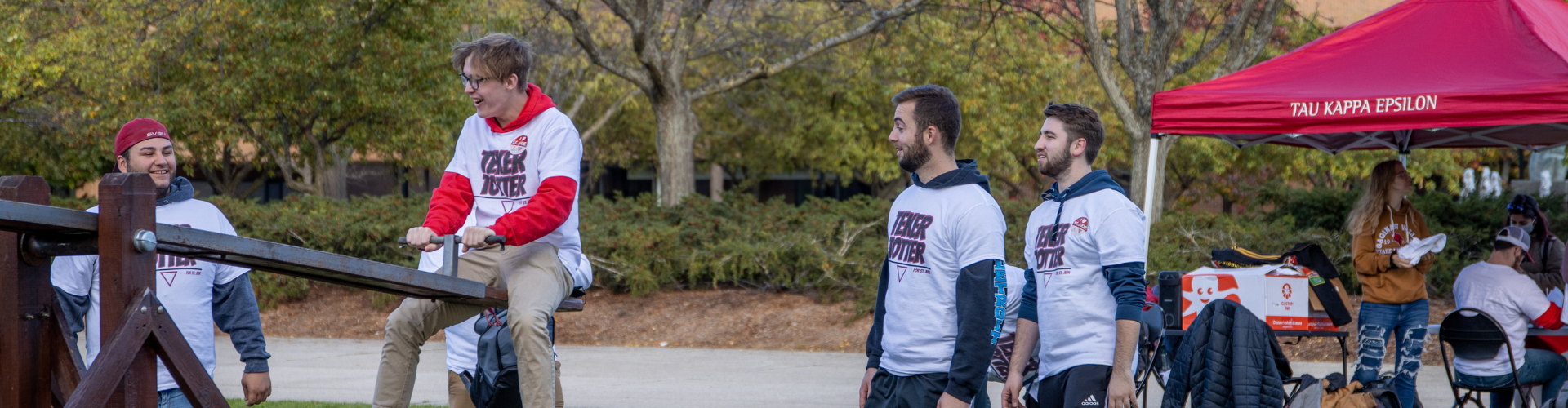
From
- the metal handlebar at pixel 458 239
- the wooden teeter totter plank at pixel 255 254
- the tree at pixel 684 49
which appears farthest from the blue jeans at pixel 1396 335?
the tree at pixel 684 49

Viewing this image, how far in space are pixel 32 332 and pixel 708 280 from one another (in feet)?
34.2

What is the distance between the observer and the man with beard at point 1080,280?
12.3 feet

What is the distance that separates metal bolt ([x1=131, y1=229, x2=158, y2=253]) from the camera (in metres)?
2.37

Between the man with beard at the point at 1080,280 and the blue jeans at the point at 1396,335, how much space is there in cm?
342

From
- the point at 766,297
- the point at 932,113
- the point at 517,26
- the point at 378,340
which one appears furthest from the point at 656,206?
the point at 932,113

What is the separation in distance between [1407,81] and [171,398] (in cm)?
612

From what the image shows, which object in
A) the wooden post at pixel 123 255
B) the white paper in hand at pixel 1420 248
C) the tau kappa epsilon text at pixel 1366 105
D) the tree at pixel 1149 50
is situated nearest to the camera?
the wooden post at pixel 123 255

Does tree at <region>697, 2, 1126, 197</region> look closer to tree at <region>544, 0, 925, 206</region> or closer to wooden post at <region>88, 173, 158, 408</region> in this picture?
tree at <region>544, 0, 925, 206</region>

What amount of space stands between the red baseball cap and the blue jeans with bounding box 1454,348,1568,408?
20.2 feet

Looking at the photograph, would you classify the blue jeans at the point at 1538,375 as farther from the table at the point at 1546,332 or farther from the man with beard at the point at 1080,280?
the man with beard at the point at 1080,280

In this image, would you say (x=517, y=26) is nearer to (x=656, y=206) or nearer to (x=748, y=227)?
(x=656, y=206)

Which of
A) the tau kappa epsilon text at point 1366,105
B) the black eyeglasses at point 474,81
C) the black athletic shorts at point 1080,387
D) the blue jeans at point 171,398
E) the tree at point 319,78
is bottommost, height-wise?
the blue jeans at point 171,398

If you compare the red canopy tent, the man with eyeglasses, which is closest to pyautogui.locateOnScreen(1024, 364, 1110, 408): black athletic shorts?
the man with eyeglasses

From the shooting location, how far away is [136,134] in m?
3.96
